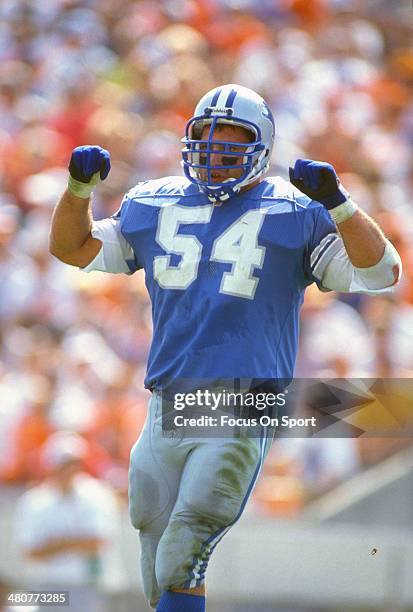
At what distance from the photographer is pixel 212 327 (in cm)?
454

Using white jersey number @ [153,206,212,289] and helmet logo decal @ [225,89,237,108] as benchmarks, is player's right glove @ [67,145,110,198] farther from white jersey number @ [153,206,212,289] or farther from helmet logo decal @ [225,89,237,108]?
helmet logo decal @ [225,89,237,108]

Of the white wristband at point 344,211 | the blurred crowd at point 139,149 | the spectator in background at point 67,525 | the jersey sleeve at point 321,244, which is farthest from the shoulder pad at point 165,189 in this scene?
the blurred crowd at point 139,149

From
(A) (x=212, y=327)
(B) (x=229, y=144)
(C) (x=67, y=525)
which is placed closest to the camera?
(A) (x=212, y=327)

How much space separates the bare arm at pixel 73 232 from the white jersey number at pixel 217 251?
0.28m

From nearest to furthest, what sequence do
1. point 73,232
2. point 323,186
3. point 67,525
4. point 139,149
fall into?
point 323,186, point 73,232, point 67,525, point 139,149

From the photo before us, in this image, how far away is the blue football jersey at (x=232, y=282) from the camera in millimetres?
4535

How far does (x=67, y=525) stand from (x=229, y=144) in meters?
3.63

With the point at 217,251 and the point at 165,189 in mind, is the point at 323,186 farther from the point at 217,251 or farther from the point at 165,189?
the point at 165,189

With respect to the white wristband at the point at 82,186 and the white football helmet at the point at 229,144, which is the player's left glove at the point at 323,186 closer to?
the white football helmet at the point at 229,144

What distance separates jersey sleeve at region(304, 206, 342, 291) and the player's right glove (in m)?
0.74

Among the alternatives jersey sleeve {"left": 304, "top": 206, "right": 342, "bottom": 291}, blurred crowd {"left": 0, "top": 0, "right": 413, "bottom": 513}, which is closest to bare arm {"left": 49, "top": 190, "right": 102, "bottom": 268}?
jersey sleeve {"left": 304, "top": 206, "right": 342, "bottom": 291}

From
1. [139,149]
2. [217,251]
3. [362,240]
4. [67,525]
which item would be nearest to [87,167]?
[217,251]

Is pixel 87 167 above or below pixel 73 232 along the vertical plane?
above

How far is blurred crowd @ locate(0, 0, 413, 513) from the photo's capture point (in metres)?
8.47
